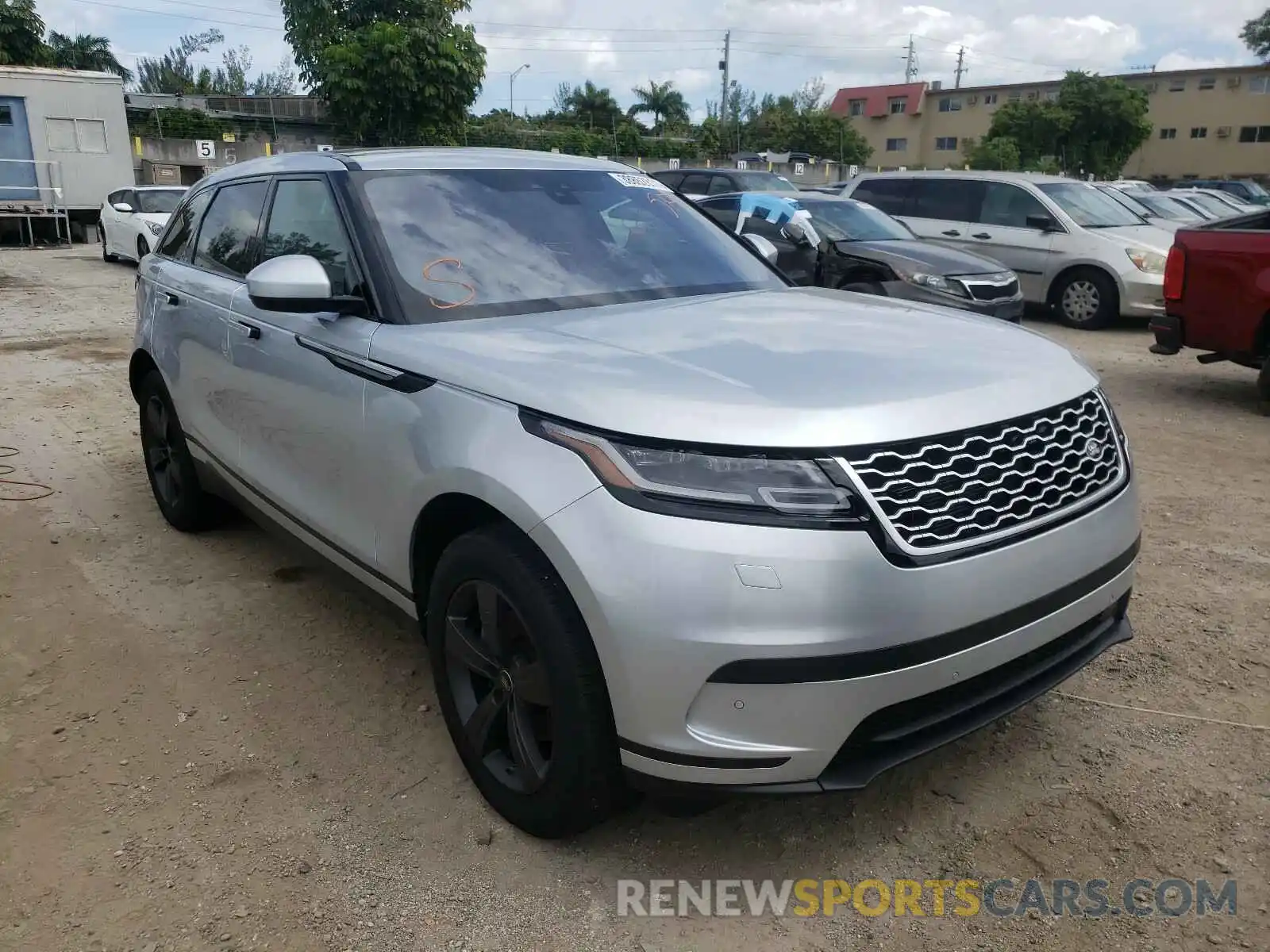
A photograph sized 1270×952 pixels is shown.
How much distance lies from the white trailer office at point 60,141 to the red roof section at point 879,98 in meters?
60.3

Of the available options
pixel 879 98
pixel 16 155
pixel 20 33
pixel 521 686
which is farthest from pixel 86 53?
pixel 521 686

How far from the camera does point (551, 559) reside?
219 centimetres

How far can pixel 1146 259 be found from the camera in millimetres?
10859

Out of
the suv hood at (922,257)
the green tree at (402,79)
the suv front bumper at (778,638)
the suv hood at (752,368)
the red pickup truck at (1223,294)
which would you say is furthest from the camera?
the green tree at (402,79)

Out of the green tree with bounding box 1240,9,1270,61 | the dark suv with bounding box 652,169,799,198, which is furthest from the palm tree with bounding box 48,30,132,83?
the green tree with bounding box 1240,9,1270,61

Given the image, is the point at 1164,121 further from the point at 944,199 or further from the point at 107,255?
the point at 107,255

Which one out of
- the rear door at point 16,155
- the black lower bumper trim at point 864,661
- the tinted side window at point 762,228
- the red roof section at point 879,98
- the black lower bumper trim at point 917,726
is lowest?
the black lower bumper trim at point 917,726

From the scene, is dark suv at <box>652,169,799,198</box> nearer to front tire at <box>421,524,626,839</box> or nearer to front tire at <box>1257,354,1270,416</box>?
front tire at <box>1257,354,1270,416</box>

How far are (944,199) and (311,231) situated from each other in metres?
10.6

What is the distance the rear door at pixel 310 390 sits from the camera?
2.97m

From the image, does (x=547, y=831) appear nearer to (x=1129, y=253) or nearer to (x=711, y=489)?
(x=711, y=489)

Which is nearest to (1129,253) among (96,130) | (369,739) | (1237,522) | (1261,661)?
(1237,522)

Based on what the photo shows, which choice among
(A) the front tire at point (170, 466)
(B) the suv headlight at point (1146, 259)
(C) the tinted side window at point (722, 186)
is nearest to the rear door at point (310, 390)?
(A) the front tire at point (170, 466)

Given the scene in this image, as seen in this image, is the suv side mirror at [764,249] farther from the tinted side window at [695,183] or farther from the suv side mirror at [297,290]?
the tinted side window at [695,183]
